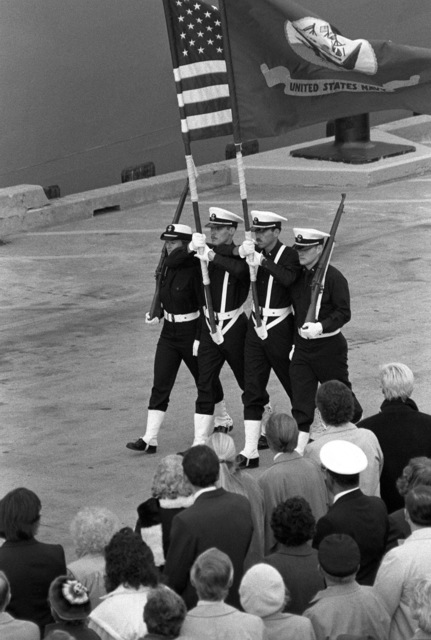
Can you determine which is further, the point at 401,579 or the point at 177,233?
the point at 177,233

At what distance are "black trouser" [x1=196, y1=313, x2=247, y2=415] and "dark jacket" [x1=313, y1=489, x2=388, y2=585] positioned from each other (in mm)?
3433

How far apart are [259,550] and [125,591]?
4.60ft

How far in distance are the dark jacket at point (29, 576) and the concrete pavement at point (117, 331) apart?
2061 mm

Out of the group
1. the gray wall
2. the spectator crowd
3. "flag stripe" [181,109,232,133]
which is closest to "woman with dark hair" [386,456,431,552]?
the spectator crowd

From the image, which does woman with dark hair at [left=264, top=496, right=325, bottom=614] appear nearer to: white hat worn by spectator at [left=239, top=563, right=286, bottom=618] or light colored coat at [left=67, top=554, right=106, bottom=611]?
white hat worn by spectator at [left=239, top=563, right=286, bottom=618]

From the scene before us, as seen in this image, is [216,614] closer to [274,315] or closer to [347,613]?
[347,613]

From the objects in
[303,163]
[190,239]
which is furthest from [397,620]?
[303,163]

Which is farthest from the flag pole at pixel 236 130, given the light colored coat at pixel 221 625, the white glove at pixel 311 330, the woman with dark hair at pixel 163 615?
the woman with dark hair at pixel 163 615

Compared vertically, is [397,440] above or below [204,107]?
below

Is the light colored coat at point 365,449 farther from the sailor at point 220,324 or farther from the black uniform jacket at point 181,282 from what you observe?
the black uniform jacket at point 181,282

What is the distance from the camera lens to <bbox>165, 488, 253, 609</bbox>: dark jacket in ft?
21.9

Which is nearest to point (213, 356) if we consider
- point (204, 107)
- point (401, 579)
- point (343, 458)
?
point (204, 107)

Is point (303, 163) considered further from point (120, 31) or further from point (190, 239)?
point (190, 239)

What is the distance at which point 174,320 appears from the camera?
10445 millimetres
